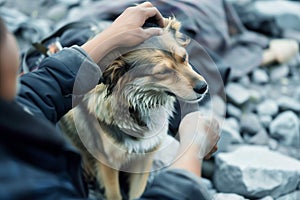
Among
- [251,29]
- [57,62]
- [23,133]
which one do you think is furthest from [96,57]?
[251,29]

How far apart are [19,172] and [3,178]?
0.10ft

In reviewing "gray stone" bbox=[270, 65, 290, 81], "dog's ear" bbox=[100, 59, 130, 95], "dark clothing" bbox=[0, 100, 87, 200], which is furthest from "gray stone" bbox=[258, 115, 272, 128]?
"dark clothing" bbox=[0, 100, 87, 200]

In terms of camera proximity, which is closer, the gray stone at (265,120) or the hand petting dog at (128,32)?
the hand petting dog at (128,32)

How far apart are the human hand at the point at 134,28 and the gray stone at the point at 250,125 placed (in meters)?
1.41

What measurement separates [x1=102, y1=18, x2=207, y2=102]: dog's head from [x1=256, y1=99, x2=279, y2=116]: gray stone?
4.83ft

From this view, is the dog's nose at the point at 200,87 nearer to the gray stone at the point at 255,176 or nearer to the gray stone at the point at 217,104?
the gray stone at the point at 217,104

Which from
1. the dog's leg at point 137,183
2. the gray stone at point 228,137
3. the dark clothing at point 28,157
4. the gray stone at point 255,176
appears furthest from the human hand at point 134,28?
the gray stone at point 228,137

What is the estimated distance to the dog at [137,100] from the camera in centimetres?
133

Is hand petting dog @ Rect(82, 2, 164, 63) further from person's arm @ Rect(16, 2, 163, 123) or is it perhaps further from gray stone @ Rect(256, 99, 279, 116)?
gray stone @ Rect(256, 99, 279, 116)

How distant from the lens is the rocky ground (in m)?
2.02

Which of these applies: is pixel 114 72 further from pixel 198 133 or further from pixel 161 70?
pixel 198 133

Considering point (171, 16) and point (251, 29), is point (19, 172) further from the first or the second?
point (251, 29)

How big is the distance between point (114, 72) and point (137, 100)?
0.34 ft

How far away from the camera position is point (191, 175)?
1.14 metres
